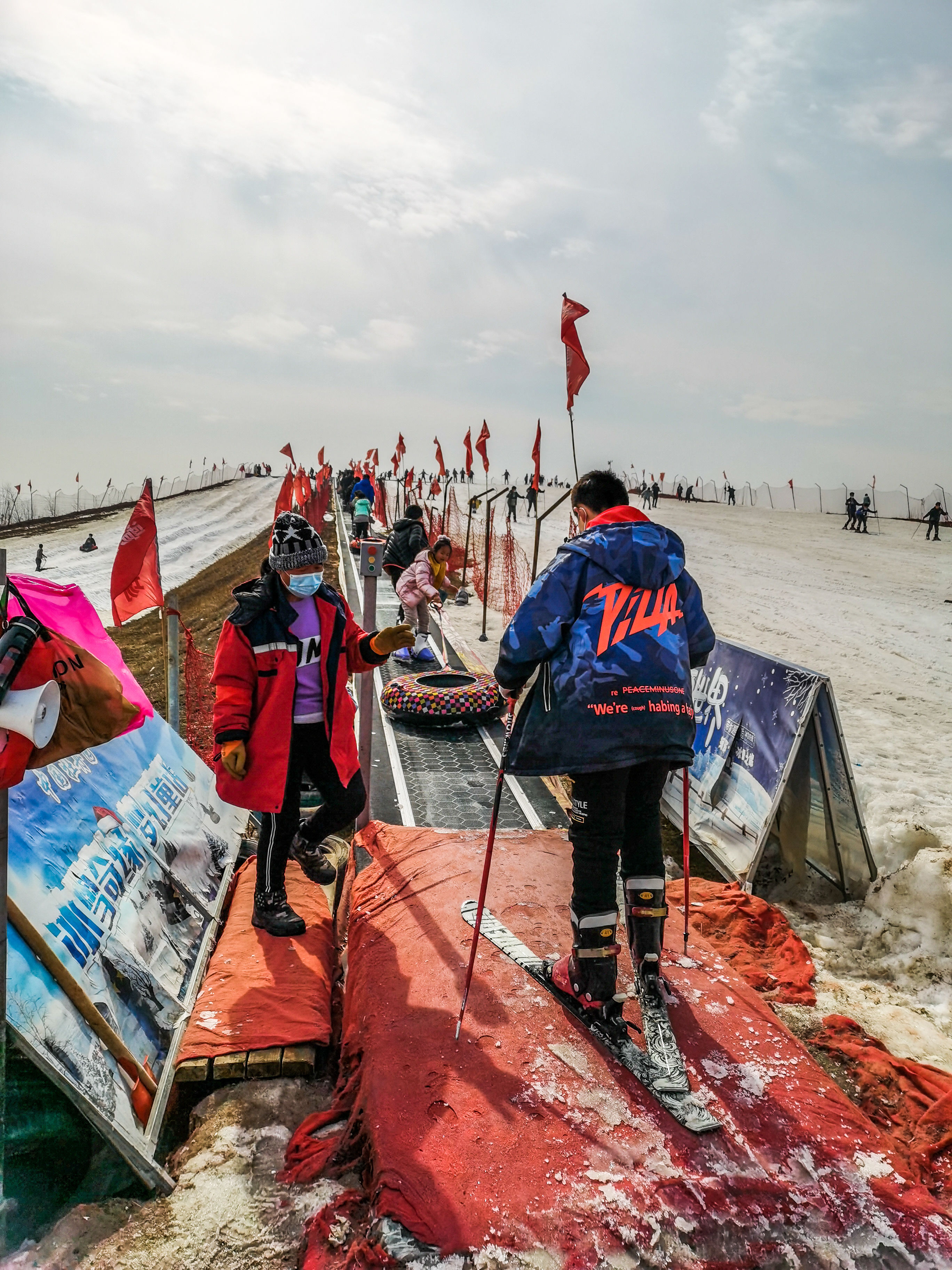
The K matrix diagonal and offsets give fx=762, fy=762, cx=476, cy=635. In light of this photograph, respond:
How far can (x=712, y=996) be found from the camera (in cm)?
310

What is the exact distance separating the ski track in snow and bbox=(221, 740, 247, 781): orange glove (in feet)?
9.13

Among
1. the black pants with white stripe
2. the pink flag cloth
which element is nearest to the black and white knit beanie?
the black pants with white stripe

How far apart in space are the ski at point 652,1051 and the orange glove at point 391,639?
5.03 ft

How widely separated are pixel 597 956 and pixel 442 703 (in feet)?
16.1

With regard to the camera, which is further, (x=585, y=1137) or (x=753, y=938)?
(x=753, y=938)

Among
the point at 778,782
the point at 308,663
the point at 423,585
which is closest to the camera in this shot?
the point at 308,663

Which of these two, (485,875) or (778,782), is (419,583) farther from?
(485,875)

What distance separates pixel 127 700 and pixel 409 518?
28.9ft

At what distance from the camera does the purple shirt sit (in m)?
3.63

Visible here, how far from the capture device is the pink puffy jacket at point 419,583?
389 inches

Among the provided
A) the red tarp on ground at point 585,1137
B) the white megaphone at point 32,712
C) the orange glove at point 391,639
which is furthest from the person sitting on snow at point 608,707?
the white megaphone at point 32,712

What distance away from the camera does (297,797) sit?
369 cm

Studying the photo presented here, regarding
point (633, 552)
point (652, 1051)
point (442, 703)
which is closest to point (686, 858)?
point (652, 1051)

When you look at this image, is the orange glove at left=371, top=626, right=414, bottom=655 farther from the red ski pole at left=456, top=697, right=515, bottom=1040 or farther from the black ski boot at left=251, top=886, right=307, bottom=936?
the black ski boot at left=251, top=886, right=307, bottom=936
